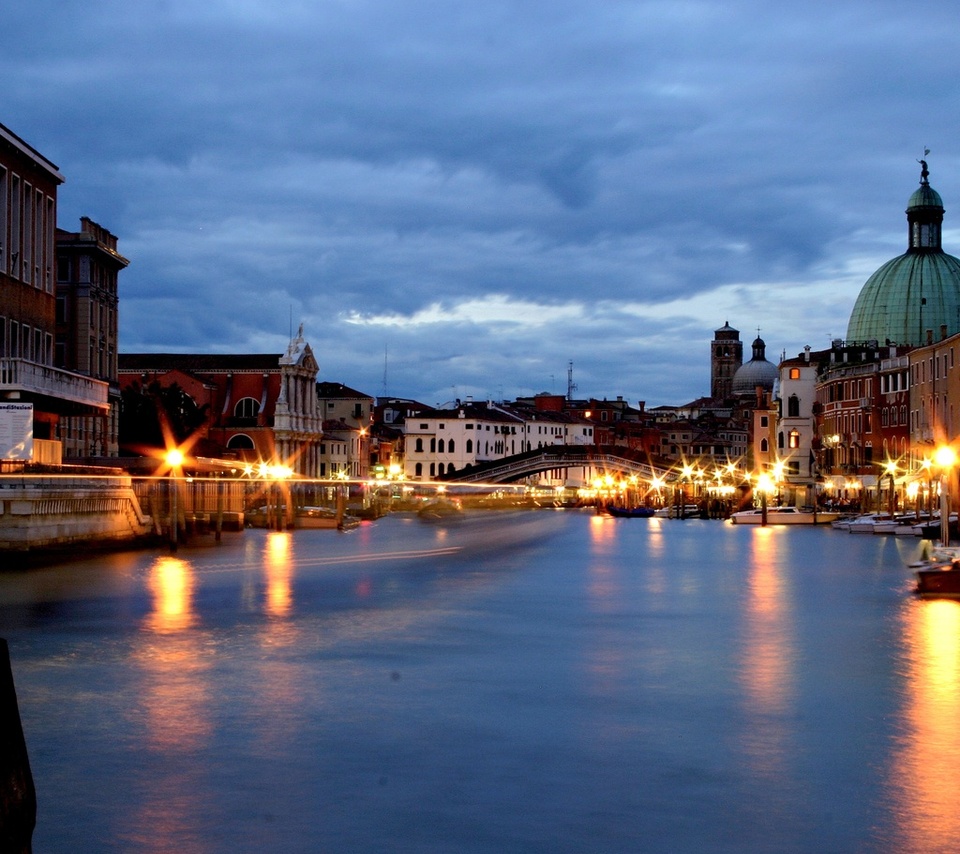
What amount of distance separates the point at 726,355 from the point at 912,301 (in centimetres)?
10594

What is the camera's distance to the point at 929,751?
12.4 metres

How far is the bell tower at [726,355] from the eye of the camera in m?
182

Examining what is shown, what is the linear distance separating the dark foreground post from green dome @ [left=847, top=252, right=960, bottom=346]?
73240 millimetres

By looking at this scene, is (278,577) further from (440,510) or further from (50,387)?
(440,510)

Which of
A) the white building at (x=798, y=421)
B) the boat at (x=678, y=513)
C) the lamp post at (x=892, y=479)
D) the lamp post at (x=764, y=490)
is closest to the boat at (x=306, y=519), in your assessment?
the lamp post at (x=764, y=490)

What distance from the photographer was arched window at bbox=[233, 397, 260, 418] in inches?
3300

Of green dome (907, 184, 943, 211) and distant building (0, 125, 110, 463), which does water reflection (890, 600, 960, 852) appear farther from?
green dome (907, 184, 943, 211)

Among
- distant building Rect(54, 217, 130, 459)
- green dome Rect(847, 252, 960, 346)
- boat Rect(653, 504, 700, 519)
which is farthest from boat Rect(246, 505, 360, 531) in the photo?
green dome Rect(847, 252, 960, 346)

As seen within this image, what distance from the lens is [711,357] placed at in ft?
602

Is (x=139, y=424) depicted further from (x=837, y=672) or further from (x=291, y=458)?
(x=837, y=672)

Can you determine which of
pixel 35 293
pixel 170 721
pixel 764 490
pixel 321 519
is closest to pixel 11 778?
pixel 170 721

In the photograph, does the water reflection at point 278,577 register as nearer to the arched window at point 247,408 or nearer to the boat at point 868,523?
the boat at point 868,523

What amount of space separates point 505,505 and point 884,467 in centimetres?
4410

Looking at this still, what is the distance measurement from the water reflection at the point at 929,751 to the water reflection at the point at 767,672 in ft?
3.36
